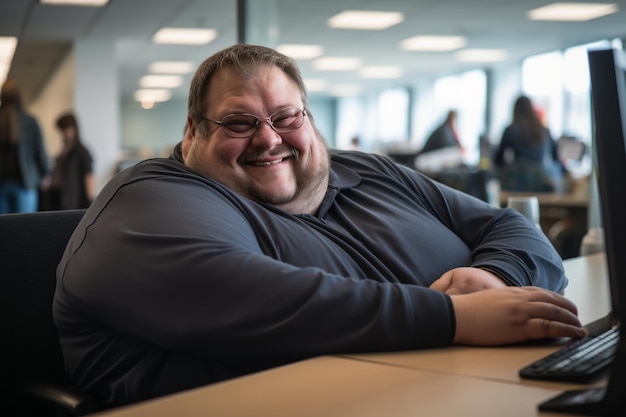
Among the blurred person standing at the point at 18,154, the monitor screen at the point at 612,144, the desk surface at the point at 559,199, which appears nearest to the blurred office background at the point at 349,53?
the desk surface at the point at 559,199

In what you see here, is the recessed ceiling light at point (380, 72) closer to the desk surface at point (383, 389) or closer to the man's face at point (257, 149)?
the man's face at point (257, 149)

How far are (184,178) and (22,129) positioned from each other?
4.70 m

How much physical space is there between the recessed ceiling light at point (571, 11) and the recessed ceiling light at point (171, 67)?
539cm

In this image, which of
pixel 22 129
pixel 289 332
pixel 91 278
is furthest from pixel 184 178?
pixel 22 129

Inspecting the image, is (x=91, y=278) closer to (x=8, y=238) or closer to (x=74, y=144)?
(x=8, y=238)

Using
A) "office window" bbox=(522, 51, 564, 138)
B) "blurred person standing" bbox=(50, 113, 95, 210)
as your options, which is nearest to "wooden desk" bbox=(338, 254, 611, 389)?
"blurred person standing" bbox=(50, 113, 95, 210)

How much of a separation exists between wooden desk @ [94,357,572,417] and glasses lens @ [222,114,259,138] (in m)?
0.56

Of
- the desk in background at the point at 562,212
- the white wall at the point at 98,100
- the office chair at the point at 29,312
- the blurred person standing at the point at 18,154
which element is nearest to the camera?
the office chair at the point at 29,312

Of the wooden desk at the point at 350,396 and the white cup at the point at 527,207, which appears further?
the white cup at the point at 527,207

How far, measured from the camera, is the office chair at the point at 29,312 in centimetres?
124

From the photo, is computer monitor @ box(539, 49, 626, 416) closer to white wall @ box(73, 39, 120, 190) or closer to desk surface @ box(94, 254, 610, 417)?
desk surface @ box(94, 254, 610, 417)

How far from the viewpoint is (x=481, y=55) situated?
36.1ft

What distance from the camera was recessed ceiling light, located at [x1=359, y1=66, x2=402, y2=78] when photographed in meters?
12.6

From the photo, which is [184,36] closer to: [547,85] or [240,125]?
[547,85]
